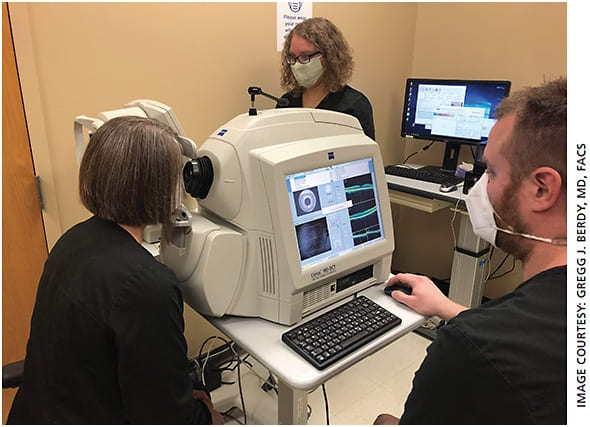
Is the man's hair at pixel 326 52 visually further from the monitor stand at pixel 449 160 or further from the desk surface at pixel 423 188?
the monitor stand at pixel 449 160

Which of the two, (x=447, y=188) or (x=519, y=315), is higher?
(x=519, y=315)

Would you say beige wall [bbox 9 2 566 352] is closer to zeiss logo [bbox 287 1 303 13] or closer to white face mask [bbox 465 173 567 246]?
zeiss logo [bbox 287 1 303 13]

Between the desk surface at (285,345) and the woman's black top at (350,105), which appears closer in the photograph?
the desk surface at (285,345)

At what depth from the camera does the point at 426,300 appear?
A: 1.21 meters

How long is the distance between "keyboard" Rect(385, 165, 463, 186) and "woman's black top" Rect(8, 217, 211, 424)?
177 cm

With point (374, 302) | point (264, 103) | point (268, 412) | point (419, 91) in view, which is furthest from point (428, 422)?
point (419, 91)

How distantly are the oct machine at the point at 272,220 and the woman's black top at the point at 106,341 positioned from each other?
0.20 m

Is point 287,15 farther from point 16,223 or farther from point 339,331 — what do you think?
point 339,331

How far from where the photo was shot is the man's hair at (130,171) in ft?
3.12

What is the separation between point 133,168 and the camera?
0.95 metres

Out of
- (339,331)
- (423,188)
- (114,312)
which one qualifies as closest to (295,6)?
(423,188)

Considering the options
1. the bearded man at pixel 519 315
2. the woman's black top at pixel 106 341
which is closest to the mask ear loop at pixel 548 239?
the bearded man at pixel 519 315

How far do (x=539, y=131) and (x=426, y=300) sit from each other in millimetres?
584

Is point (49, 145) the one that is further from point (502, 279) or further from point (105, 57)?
point (502, 279)
